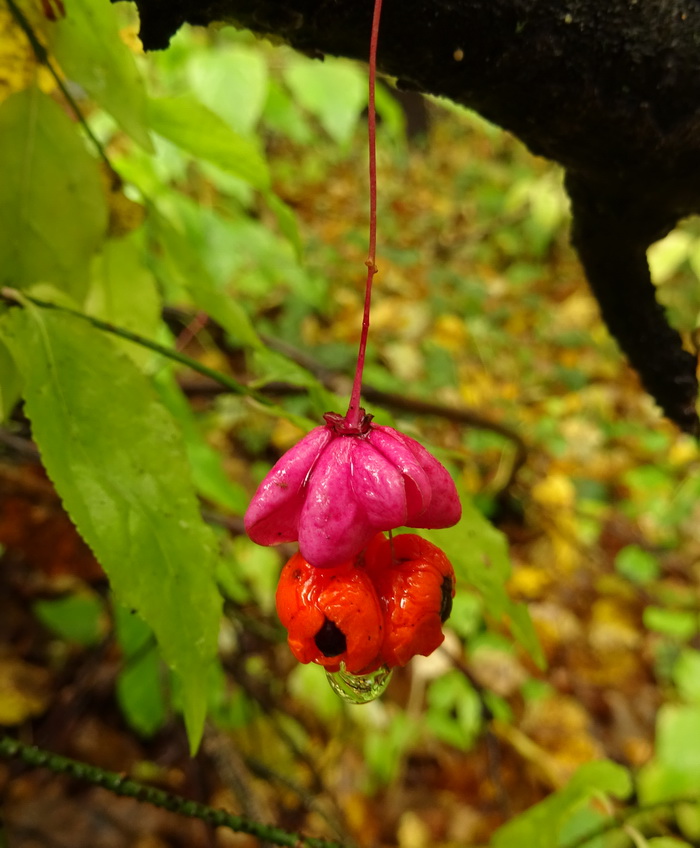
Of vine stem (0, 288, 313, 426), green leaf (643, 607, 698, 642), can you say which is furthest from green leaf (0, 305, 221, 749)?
green leaf (643, 607, 698, 642)

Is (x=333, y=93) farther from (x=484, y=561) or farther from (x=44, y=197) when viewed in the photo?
(x=484, y=561)

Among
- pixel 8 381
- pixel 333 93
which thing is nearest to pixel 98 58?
pixel 8 381

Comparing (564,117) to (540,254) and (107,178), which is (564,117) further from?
(540,254)

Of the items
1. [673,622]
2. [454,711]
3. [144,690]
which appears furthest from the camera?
[673,622]

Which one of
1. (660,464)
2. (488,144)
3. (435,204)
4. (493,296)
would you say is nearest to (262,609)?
(660,464)

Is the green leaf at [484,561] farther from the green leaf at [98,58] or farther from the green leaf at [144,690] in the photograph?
the green leaf at [144,690]

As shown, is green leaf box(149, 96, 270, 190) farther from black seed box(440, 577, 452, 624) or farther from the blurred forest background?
black seed box(440, 577, 452, 624)
